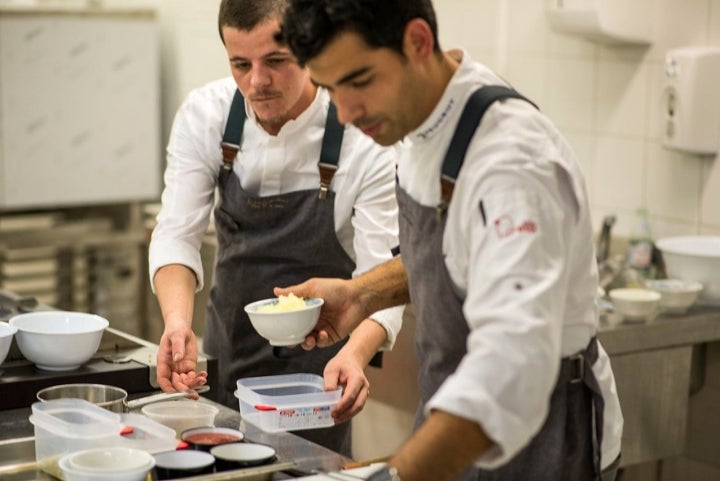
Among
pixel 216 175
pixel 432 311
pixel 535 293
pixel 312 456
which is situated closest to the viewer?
pixel 535 293

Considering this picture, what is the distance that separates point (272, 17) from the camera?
261 centimetres

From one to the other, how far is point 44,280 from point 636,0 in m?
3.18

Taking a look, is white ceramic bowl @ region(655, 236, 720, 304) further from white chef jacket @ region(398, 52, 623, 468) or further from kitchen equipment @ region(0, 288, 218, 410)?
white chef jacket @ region(398, 52, 623, 468)

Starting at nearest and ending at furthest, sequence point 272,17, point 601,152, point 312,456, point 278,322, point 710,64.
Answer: point 312,456 < point 278,322 < point 272,17 < point 710,64 < point 601,152

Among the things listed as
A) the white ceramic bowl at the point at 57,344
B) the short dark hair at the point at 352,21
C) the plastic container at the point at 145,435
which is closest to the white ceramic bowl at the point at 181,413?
the plastic container at the point at 145,435

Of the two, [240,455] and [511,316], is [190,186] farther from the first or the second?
[511,316]

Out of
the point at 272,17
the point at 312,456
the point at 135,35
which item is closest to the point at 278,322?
the point at 312,456

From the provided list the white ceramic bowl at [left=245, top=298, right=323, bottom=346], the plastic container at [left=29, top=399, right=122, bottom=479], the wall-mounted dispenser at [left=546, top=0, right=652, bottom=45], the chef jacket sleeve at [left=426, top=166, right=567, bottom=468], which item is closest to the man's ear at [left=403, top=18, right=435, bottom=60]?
the chef jacket sleeve at [left=426, top=166, right=567, bottom=468]

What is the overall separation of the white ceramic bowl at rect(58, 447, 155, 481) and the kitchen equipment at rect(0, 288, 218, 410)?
1.61 feet

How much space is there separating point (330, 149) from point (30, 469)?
1134 mm

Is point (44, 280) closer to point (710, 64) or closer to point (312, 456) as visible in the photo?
point (710, 64)

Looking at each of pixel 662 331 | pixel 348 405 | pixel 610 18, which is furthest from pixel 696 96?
pixel 348 405

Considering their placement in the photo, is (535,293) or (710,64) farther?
(710,64)

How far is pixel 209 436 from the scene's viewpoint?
84.2 inches
